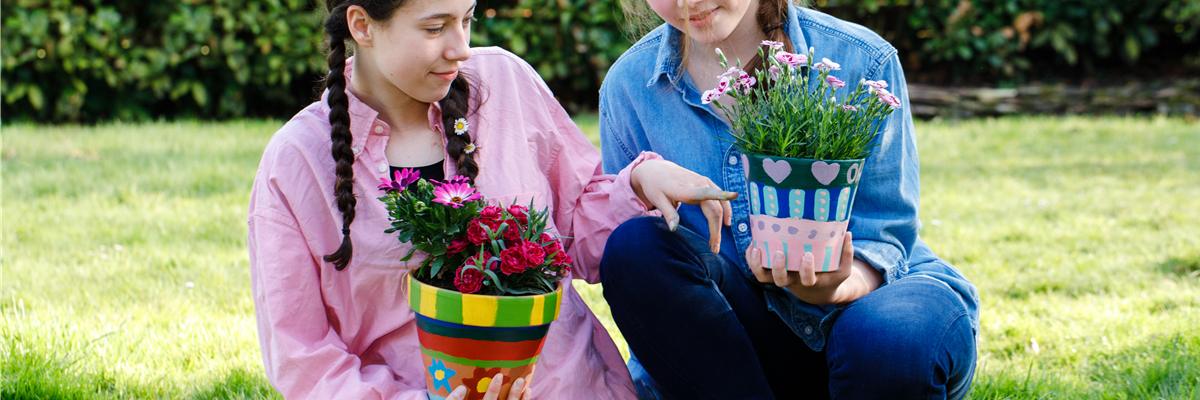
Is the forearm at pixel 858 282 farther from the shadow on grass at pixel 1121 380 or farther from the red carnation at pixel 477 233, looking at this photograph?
the red carnation at pixel 477 233

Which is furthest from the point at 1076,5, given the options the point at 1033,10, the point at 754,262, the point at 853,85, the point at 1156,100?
the point at 754,262

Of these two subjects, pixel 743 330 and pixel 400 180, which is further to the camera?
pixel 743 330

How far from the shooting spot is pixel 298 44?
19.7 ft

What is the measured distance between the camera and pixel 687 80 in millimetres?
2057

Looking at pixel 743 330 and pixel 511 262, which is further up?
pixel 511 262

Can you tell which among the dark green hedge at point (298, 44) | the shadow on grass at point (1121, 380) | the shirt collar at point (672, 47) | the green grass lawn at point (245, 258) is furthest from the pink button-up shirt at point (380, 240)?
the dark green hedge at point (298, 44)

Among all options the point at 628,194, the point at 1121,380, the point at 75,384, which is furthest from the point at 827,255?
the point at 75,384

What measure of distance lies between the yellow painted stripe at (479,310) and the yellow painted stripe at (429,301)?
6cm

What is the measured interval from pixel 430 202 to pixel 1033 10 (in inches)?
252

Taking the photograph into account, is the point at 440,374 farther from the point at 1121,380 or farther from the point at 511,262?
the point at 1121,380

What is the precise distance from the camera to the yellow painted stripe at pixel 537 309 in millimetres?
1486

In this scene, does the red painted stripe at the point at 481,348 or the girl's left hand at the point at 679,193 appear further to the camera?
the girl's left hand at the point at 679,193

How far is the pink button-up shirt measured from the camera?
1679 mm

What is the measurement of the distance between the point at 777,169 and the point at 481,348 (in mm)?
583
